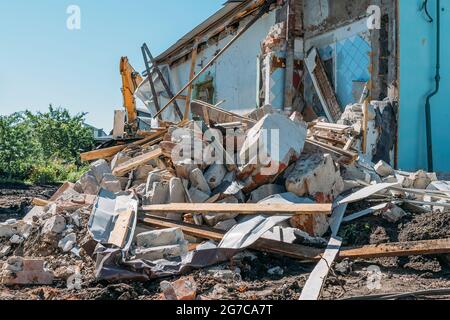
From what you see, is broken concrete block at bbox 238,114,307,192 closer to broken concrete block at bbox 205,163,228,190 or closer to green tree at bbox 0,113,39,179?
broken concrete block at bbox 205,163,228,190

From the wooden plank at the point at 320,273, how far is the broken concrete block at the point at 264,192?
37.6 inches

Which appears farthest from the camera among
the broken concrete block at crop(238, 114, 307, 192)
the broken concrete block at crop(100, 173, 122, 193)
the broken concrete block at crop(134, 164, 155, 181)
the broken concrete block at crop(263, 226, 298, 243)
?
the broken concrete block at crop(134, 164, 155, 181)

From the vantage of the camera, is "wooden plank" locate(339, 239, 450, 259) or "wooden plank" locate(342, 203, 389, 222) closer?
"wooden plank" locate(339, 239, 450, 259)

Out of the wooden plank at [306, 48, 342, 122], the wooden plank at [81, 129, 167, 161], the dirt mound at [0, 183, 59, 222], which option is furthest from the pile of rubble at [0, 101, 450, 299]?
the dirt mound at [0, 183, 59, 222]

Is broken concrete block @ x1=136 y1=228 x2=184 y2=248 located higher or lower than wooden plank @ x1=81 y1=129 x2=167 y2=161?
lower

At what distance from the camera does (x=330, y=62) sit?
32.2ft

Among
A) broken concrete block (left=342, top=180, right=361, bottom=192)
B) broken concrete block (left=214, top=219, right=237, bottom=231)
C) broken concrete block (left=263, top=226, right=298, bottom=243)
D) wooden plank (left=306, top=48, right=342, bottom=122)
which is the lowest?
broken concrete block (left=263, top=226, right=298, bottom=243)

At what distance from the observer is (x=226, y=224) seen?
4895mm

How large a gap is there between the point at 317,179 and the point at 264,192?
58 centimetres

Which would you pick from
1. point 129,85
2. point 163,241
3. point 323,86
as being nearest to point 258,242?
point 163,241

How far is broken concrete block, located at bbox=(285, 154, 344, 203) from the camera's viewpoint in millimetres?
5234

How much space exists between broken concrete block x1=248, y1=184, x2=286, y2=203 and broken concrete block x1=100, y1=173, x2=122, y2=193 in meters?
1.77

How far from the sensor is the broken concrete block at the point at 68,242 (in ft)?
15.8

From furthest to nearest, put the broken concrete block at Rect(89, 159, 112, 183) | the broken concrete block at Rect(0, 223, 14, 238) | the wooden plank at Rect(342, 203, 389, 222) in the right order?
the broken concrete block at Rect(89, 159, 112, 183) < the broken concrete block at Rect(0, 223, 14, 238) < the wooden plank at Rect(342, 203, 389, 222)
